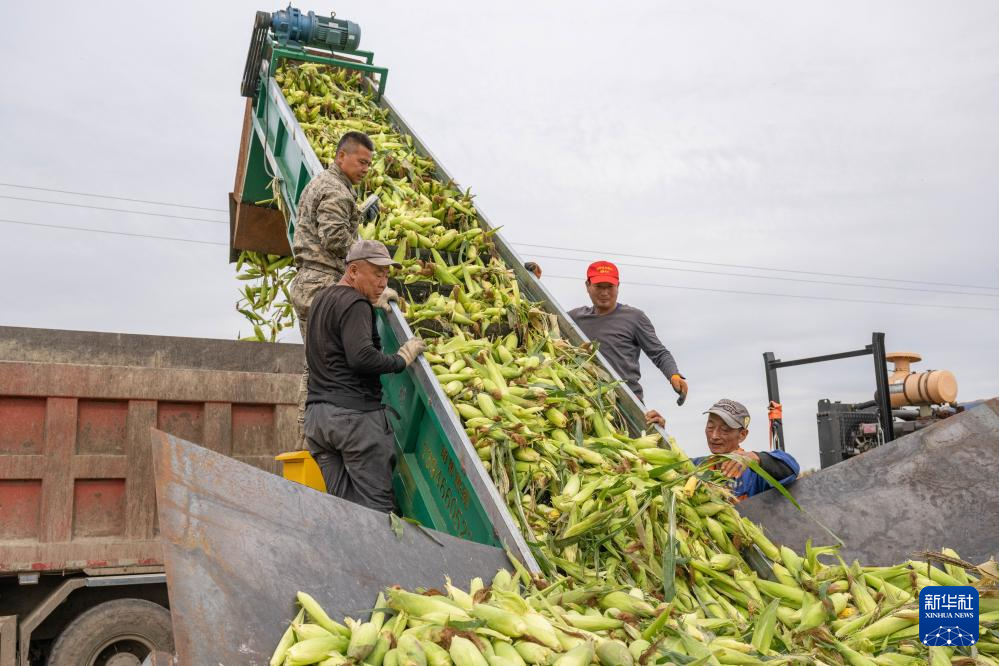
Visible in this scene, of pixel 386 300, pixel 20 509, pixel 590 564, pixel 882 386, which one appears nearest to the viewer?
pixel 590 564

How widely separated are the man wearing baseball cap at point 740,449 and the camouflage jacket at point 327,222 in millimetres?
2585

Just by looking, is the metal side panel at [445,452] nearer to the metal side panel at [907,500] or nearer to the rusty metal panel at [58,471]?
the metal side panel at [907,500]

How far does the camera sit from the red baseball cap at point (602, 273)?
611 centimetres

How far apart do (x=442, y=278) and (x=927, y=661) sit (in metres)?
3.43

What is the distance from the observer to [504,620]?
275 cm

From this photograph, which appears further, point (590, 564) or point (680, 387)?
point (680, 387)

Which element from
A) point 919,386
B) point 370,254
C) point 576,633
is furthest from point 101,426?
point 919,386

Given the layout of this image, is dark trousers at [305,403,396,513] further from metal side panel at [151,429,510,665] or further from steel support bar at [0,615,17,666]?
steel support bar at [0,615,17,666]

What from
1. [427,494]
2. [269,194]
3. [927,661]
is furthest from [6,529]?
[927,661]

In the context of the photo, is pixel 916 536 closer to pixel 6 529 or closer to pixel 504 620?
pixel 504 620

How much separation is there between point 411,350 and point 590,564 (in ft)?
4.75

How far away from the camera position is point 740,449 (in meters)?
4.72

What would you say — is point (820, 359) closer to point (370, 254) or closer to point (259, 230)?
point (370, 254)

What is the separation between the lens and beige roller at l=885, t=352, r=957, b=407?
6.56 metres
